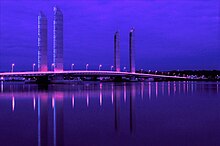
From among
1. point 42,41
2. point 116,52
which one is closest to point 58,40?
point 42,41

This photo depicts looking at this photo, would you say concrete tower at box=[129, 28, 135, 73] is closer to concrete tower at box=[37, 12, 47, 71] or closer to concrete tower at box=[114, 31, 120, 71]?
concrete tower at box=[114, 31, 120, 71]

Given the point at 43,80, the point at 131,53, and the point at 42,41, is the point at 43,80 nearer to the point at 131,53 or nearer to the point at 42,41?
the point at 42,41

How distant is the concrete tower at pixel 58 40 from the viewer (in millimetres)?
46903

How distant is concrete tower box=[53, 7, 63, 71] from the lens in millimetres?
46903

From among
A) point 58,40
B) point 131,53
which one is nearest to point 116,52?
point 131,53

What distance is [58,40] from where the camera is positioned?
48719 mm

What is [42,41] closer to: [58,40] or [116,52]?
[58,40]

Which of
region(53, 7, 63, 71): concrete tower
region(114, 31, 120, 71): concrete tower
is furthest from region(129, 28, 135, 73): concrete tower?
region(53, 7, 63, 71): concrete tower

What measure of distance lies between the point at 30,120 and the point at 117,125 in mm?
2137

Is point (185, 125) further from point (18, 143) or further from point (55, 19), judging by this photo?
point (55, 19)

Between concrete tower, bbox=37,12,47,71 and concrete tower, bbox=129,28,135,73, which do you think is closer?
concrete tower, bbox=37,12,47,71

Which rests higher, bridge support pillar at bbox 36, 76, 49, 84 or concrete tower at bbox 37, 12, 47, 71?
concrete tower at bbox 37, 12, 47, 71

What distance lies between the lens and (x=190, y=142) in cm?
511

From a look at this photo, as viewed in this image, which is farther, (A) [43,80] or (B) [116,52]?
(B) [116,52]
